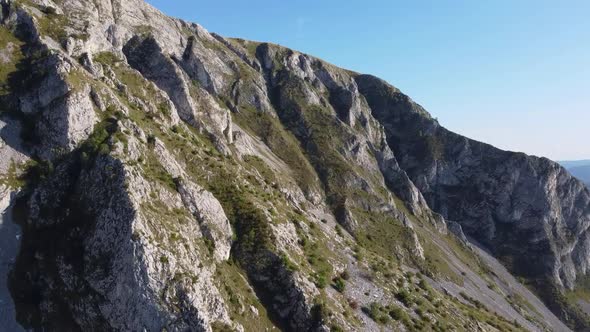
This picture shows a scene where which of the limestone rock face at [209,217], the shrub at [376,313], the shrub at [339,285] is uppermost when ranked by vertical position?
the limestone rock face at [209,217]

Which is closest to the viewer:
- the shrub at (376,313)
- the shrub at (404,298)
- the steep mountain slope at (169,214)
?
the steep mountain slope at (169,214)

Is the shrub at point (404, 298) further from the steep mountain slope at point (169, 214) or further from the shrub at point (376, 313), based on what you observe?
the shrub at point (376, 313)

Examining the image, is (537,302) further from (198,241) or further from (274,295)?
(198,241)

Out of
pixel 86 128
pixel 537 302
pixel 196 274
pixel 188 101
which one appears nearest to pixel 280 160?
pixel 188 101

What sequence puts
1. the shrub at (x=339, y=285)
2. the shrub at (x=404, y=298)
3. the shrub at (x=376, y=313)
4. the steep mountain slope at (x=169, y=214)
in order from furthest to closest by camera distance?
the shrub at (x=404, y=298) → the shrub at (x=339, y=285) → the shrub at (x=376, y=313) → the steep mountain slope at (x=169, y=214)

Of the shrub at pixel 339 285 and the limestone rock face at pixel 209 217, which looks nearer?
the limestone rock face at pixel 209 217

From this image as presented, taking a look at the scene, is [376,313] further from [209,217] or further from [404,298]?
[209,217]

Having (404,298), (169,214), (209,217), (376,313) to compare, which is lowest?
(376,313)

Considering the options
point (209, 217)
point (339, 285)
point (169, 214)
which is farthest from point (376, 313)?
point (169, 214)

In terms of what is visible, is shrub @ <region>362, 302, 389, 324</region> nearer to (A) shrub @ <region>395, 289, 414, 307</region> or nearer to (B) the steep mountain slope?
(B) the steep mountain slope

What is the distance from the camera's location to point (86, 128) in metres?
71.9

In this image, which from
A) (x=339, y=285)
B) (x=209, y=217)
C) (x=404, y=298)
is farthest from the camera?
(x=404, y=298)

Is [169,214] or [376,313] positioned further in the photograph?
[376,313]

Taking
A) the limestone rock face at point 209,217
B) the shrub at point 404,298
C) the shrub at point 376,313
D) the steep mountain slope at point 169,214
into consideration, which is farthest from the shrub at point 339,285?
the limestone rock face at point 209,217
